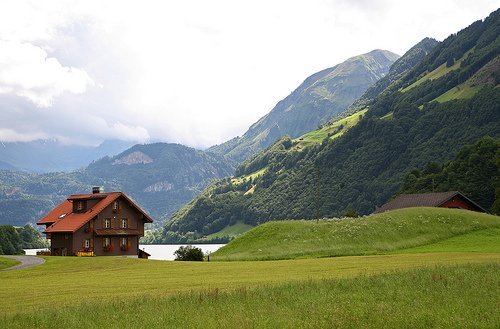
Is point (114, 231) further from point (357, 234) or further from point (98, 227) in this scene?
point (357, 234)

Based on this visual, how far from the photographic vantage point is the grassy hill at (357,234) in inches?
3081

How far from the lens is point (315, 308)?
80.4 ft

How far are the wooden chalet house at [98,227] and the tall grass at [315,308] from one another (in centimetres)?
7761

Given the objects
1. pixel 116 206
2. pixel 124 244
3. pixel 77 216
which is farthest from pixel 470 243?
pixel 77 216

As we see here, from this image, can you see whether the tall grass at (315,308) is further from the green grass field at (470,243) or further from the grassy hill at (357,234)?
the grassy hill at (357,234)

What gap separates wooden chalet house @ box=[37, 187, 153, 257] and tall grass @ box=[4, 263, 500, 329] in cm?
7761

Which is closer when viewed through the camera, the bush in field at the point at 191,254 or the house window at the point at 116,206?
the bush in field at the point at 191,254

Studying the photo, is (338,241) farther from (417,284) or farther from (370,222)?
(417,284)

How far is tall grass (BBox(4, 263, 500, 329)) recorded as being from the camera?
21438 mm

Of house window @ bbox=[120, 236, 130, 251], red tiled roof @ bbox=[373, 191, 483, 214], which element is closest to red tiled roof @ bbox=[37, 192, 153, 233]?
house window @ bbox=[120, 236, 130, 251]

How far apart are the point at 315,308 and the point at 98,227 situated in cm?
8765

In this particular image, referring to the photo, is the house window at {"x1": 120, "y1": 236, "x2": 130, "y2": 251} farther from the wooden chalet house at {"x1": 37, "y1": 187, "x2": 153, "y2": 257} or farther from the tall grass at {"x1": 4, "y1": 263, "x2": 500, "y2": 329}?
the tall grass at {"x1": 4, "y1": 263, "x2": 500, "y2": 329}

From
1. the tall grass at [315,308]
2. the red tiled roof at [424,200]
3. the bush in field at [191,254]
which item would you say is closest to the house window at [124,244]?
the bush in field at [191,254]

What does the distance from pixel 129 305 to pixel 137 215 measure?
87.4 m
